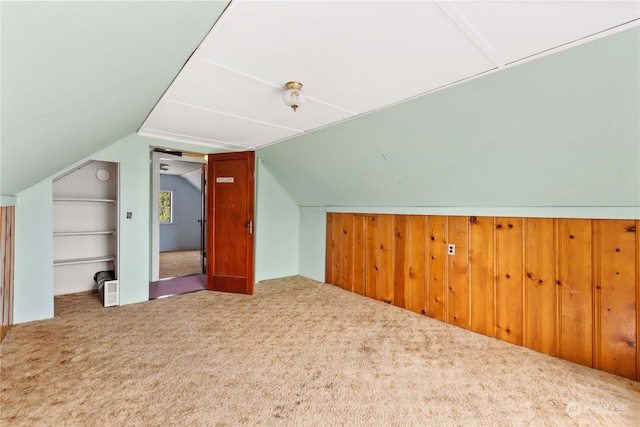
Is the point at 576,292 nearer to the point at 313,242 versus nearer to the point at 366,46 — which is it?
the point at 366,46

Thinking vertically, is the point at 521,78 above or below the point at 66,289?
above

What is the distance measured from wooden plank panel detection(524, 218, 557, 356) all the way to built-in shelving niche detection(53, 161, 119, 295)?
4299 mm

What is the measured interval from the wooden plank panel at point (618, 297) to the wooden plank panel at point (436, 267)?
3.80ft

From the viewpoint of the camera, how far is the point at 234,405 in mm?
1597

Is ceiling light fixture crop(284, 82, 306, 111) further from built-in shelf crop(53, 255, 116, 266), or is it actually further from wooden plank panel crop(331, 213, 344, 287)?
built-in shelf crop(53, 255, 116, 266)

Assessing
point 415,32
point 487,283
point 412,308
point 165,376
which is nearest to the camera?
point 415,32

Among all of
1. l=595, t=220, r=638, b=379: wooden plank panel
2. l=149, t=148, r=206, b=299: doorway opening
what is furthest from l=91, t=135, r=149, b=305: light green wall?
l=595, t=220, r=638, b=379: wooden plank panel

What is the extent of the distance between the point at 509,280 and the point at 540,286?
0.22 meters

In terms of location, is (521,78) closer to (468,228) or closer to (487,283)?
(468,228)

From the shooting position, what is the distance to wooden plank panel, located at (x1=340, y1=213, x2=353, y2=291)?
393 centimetres

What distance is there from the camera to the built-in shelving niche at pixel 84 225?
3470mm

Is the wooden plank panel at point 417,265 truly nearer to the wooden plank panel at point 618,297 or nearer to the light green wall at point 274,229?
the wooden plank panel at point 618,297

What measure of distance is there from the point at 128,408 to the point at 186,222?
7.04m

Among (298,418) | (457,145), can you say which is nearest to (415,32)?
(457,145)
